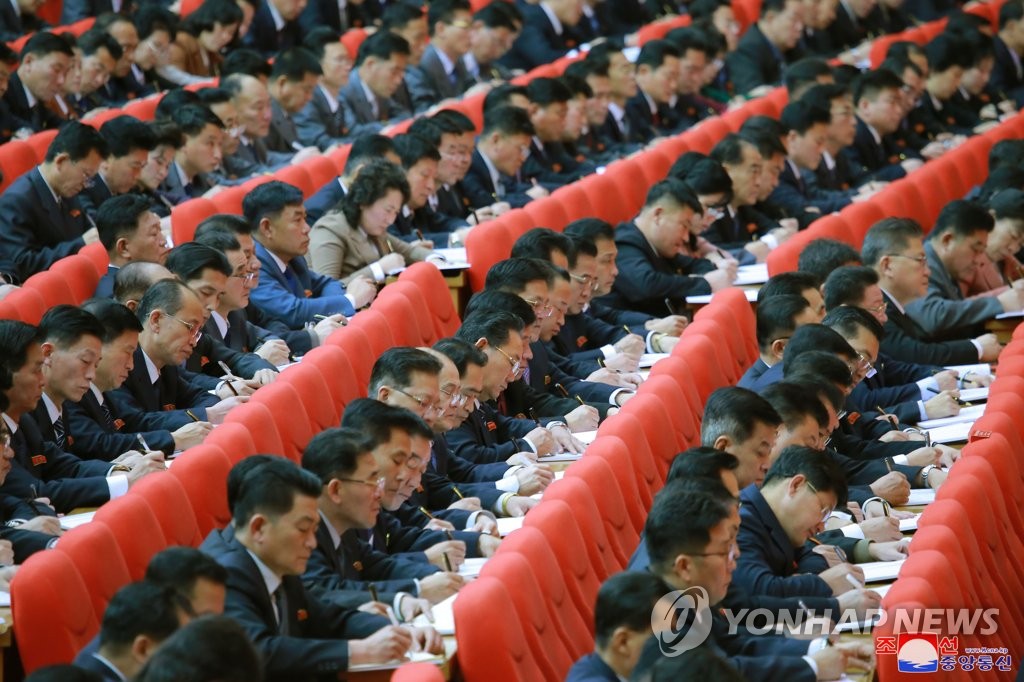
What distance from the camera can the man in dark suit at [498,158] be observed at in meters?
6.43

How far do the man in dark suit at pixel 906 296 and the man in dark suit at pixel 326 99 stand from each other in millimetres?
2590

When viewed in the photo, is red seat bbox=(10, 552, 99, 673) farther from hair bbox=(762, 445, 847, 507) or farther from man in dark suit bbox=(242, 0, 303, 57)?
man in dark suit bbox=(242, 0, 303, 57)

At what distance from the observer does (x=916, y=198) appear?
21.4ft

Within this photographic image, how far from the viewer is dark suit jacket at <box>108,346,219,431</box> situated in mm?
4098

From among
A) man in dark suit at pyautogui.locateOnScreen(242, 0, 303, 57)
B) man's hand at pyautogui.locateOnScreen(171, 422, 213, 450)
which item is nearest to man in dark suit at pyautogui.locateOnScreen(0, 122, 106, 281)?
man's hand at pyautogui.locateOnScreen(171, 422, 213, 450)

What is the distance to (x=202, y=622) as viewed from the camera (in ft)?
7.34

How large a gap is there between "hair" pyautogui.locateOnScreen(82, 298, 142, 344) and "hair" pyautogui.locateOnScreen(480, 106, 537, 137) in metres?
2.79

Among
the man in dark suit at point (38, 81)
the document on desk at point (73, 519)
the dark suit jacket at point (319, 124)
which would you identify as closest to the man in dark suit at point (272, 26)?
the dark suit jacket at point (319, 124)

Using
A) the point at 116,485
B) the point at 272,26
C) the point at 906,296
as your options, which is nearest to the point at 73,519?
the point at 116,485

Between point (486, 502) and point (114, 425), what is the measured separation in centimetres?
99

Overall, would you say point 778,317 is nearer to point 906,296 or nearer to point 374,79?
point 906,296

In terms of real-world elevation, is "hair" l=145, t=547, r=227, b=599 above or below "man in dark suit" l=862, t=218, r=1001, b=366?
above

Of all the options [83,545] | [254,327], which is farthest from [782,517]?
[254,327]

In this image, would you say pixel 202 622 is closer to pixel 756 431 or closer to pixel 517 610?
pixel 517 610
